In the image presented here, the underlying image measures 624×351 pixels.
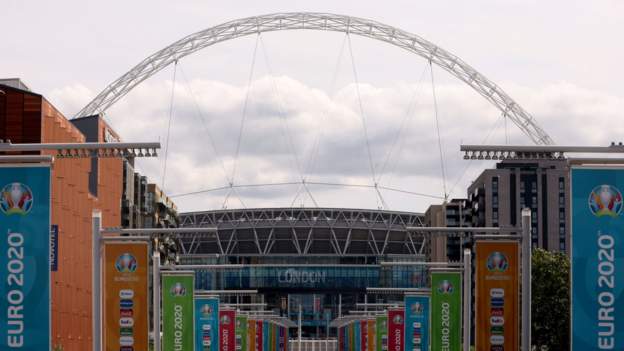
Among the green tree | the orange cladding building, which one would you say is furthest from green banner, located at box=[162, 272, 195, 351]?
the green tree

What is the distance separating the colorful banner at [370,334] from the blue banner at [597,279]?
254 ft

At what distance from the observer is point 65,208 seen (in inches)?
3780

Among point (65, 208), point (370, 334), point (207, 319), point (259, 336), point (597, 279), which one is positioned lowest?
point (259, 336)

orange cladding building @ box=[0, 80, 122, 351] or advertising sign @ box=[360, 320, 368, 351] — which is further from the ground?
orange cladding building @ box=[0, 80, 122, 351]

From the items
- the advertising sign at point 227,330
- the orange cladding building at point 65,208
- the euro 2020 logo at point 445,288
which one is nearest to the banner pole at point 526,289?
the euro 2020 logo at point 445,288

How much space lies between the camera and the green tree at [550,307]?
108000mm

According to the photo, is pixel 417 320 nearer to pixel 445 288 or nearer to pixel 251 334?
pixel 445 288

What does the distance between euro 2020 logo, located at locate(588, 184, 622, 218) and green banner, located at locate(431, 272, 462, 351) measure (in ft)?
96.3

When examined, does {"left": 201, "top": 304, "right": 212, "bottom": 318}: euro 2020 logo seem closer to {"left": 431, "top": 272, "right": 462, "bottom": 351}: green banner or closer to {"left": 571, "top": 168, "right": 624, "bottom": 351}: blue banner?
{"left": 431, "top": 272, "right": 462, "bottom": 351}: green banner

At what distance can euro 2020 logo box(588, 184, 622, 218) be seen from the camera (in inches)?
1449

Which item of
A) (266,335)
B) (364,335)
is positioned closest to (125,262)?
(364,335)

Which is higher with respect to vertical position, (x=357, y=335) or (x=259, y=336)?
(x=259, y=336)

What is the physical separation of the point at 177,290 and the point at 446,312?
41.9 ft

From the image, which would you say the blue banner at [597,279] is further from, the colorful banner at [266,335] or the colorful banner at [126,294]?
the colorful banner at [266,335]
